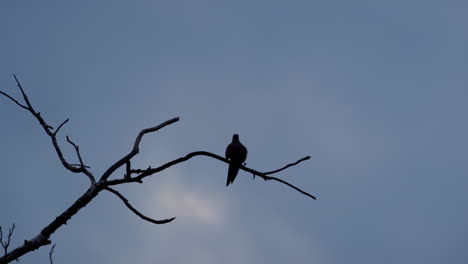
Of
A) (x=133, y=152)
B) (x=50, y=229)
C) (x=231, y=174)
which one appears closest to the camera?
(x=50, y=229)

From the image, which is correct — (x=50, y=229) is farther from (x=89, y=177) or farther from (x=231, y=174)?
(x=231, y=174)

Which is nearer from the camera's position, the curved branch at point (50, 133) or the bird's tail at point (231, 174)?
the curved branch at point (50, 133)

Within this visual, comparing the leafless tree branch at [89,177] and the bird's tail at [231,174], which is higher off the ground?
the bird's tail at [231,174]

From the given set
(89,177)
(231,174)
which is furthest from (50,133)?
(231,174)

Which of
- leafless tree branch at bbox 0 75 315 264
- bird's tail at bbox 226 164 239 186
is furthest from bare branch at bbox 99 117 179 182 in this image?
bird's tail at bbox 226 164 239 186

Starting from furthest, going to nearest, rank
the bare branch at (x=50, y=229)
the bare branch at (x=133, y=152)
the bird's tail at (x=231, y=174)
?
the bird's tail at (x=231, y=174), the bare branch at (x=133, y=152), the bare branch at (x=50, y=229)

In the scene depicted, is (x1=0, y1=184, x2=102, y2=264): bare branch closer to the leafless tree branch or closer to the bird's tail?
the leafless tree branch

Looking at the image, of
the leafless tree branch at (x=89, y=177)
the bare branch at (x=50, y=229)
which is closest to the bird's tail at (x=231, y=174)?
the leafless tree branch at (x=89, y=177)

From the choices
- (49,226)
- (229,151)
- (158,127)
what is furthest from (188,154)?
(229,151)

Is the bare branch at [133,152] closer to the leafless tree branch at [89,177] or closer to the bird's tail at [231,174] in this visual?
the leafless tree branch at [89,177]

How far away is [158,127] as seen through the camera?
13.5 ft

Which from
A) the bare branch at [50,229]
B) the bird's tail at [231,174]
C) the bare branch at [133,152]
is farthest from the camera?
the bird's tail at [231,174]

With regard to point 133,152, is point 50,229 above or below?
below

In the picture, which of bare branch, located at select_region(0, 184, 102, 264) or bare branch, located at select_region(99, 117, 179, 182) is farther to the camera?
bare branch, located at select_region(99, 117, 179, 182)
